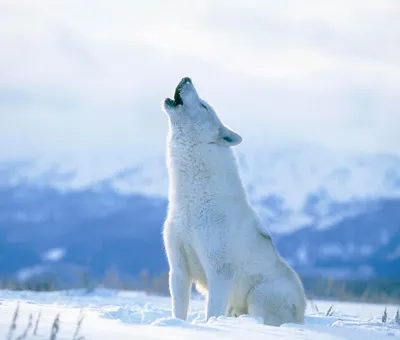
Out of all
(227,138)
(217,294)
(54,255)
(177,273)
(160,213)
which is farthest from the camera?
(160,213)

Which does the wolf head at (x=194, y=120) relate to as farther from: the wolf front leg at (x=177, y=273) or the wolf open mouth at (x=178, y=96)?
→ the wolf front leg at (x=177, y=273)

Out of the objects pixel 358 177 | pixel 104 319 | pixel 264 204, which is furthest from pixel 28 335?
pixel 358 177

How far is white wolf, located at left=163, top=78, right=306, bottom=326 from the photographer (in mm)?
6879

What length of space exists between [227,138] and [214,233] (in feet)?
3.27

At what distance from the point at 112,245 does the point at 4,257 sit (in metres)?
17.8

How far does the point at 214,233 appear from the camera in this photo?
6.85m

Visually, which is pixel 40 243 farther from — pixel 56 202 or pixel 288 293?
pixel 288 293

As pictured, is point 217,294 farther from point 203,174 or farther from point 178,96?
point 178,96

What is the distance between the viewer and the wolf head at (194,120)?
7410 mm

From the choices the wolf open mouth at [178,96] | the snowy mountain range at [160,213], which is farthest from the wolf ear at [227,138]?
the snowy mountain range at [160,213]

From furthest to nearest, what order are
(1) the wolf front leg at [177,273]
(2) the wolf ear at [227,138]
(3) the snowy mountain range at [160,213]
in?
1. (3) the snowy mountain range at [160,213]
2. (2) the wolf ear at [227,138]
3. (1) the wolf front leg at [177,273]

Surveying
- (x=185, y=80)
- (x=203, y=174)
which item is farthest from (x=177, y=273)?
(x=185, y=80)

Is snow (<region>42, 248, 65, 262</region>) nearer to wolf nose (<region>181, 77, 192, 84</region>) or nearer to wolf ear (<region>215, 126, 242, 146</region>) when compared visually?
wolf nose (<region>181, 77, 192, 84</region>)

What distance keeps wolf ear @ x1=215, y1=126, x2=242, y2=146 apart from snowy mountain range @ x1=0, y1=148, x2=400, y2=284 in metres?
107
